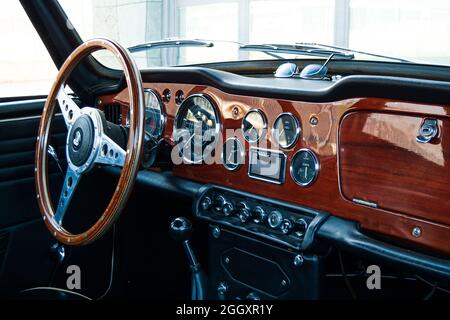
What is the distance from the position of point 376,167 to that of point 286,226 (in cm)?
34

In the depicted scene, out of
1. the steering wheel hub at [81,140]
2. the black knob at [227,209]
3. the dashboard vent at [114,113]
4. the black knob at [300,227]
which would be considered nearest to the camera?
the black knob at [300,227]

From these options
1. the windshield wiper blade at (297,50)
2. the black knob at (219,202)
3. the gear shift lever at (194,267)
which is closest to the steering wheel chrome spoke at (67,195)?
the gear shift lever at (194,267)

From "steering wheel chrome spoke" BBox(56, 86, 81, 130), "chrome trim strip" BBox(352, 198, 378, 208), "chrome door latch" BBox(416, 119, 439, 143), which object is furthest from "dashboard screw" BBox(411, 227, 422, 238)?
"steering wheel chrome spoke" BBox(56, 86, 81, 130)

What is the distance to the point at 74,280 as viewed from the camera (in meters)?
2.33

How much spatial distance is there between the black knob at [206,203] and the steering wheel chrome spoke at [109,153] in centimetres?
38

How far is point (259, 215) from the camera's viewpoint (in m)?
1.65

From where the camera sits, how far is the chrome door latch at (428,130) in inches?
49.5

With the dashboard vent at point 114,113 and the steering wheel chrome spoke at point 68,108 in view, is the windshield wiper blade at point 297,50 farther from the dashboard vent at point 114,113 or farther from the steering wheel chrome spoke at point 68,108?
the steering wheel chrome spoke at point 68,108

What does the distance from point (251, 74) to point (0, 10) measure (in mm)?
1155

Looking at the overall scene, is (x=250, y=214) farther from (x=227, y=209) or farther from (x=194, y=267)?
(x=194, y=267)

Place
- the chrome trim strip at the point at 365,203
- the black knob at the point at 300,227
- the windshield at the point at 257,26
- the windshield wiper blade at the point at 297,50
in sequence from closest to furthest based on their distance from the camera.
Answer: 1. the chrome trim strip at the point at 365,203
2. the black knob at the point at 300,227
3. the windshield wiper blade at the point at 297,50
4. the windshield at the point at 257,26

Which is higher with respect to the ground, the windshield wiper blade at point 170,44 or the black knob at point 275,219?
the windshield wiper blade at point 170,44

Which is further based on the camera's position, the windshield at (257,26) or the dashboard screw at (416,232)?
the windshield at (257,26)
